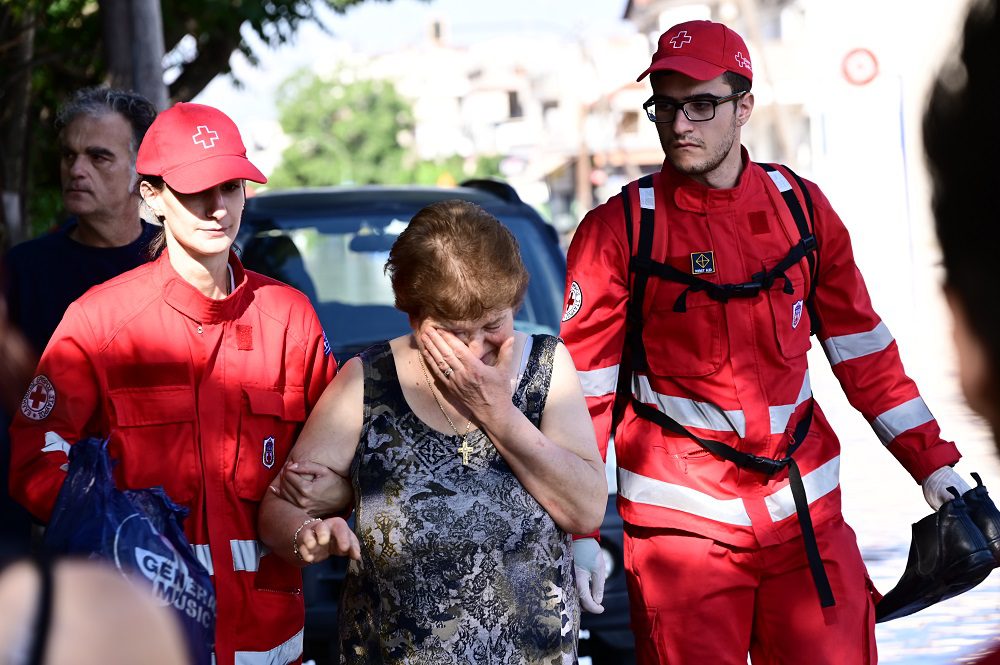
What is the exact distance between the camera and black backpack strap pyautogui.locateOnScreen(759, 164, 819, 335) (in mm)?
3947

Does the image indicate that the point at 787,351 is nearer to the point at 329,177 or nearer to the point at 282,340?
the point at 282,340

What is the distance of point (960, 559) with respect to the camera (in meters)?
3.75

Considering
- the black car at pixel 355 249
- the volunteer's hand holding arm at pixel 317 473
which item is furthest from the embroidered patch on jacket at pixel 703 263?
the black car at pixel 355 249

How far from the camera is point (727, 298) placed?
3.84 metres

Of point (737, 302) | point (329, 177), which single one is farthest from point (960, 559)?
point (329, 177)

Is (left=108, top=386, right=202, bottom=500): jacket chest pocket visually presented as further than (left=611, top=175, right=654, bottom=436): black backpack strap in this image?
No

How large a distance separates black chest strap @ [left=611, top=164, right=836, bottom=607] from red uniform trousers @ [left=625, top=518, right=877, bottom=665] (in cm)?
5

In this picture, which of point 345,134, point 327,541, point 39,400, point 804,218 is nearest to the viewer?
point 327,541

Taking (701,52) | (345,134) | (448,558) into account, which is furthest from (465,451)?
(345,134)

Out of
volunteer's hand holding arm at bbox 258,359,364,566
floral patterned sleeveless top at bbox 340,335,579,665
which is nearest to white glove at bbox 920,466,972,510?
floral patterned sleeveless top at bbox 340,335,579,665

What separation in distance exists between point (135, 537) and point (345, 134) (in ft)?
271

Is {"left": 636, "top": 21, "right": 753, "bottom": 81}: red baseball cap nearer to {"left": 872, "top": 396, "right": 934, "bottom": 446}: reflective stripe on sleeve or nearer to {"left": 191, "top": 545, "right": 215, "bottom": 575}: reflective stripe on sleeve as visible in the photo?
{"left": 872, "top": 396, "right": 934, "bottom": 446}: reflective stripe on sleeve

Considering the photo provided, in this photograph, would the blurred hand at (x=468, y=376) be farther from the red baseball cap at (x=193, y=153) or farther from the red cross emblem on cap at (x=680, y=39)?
the red cross emblem on cap at (x=680, y=39)

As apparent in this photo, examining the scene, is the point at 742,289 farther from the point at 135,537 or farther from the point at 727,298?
the point at 135,537
